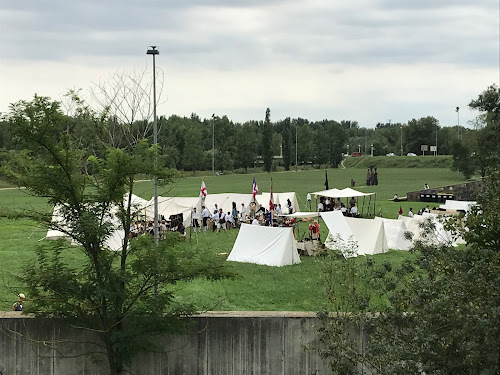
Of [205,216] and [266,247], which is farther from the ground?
[205,216]

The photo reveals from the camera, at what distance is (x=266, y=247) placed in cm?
2709

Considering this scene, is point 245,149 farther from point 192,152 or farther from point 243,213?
point 243,213

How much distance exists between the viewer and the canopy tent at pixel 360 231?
2909cm

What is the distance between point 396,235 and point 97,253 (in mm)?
16986

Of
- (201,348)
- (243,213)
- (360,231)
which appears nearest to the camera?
(201,348)

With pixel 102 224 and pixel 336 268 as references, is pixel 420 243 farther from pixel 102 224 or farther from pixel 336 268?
pixel 102 224

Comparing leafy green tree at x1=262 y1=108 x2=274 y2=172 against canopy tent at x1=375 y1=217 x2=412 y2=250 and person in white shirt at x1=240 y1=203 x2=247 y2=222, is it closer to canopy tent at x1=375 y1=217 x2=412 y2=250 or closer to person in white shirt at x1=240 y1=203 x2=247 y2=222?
person in white shirt at x1=240 y1=203 x2=247 y2=222

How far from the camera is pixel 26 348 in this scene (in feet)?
56.8

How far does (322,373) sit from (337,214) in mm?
12656

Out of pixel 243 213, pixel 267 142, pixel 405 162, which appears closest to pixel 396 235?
pixel 243 213

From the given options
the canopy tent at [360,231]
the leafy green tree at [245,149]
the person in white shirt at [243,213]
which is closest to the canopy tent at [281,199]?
the person in white shirt at [243,213]

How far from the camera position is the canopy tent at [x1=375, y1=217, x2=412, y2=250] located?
100ft

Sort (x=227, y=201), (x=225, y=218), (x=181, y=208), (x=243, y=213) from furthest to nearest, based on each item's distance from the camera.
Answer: (x=227, y=201) < (x=243, y=213) < (x=181, y=208) < (x=225, y=218)

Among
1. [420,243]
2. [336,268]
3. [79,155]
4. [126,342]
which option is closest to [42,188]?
[79,155]
